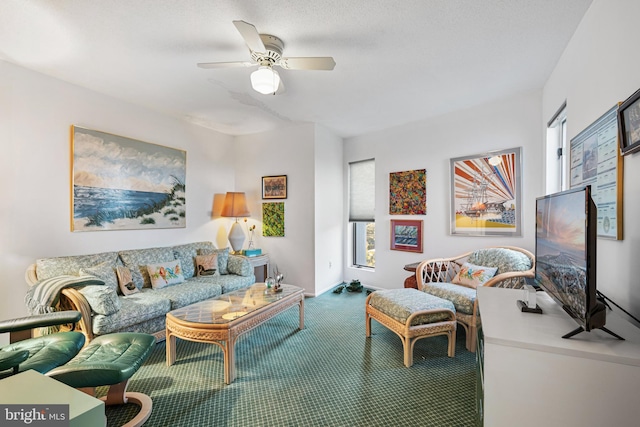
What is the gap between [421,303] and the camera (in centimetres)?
255

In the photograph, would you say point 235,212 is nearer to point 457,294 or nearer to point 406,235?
point 406,235

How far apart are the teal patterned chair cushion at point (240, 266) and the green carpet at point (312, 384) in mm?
1037

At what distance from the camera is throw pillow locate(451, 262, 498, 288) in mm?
2959

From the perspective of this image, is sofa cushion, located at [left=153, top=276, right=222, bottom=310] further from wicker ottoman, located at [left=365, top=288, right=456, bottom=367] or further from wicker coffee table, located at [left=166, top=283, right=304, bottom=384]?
wicker ottoman, located at [left=365, top=288, right=456, bottom=367]

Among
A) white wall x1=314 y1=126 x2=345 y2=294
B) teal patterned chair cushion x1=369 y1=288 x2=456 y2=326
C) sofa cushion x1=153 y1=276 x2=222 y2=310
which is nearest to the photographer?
teal patterned chair cushion x1=369 y1=288 x2=456 y2=326

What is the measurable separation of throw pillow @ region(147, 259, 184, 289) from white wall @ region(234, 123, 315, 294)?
153 centimetres

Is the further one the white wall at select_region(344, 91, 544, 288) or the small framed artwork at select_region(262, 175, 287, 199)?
the small framed artwork at select_region(262, 175, 287, 199)

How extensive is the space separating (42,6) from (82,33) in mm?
287

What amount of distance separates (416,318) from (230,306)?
162 cm

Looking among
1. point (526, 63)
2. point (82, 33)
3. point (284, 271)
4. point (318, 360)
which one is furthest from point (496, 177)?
point (82, 33)

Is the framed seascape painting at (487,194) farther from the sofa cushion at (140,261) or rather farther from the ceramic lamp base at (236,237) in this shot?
the sofa cushion at (140,261)

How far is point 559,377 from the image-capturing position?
1.02m

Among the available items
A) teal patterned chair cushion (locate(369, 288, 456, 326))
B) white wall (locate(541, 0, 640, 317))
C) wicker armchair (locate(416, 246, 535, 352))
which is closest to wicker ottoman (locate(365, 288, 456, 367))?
teal patterned chair cushion (locate(369, 288, 456, 326))

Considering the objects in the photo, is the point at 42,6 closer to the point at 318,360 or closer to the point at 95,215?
the point at 95,215
